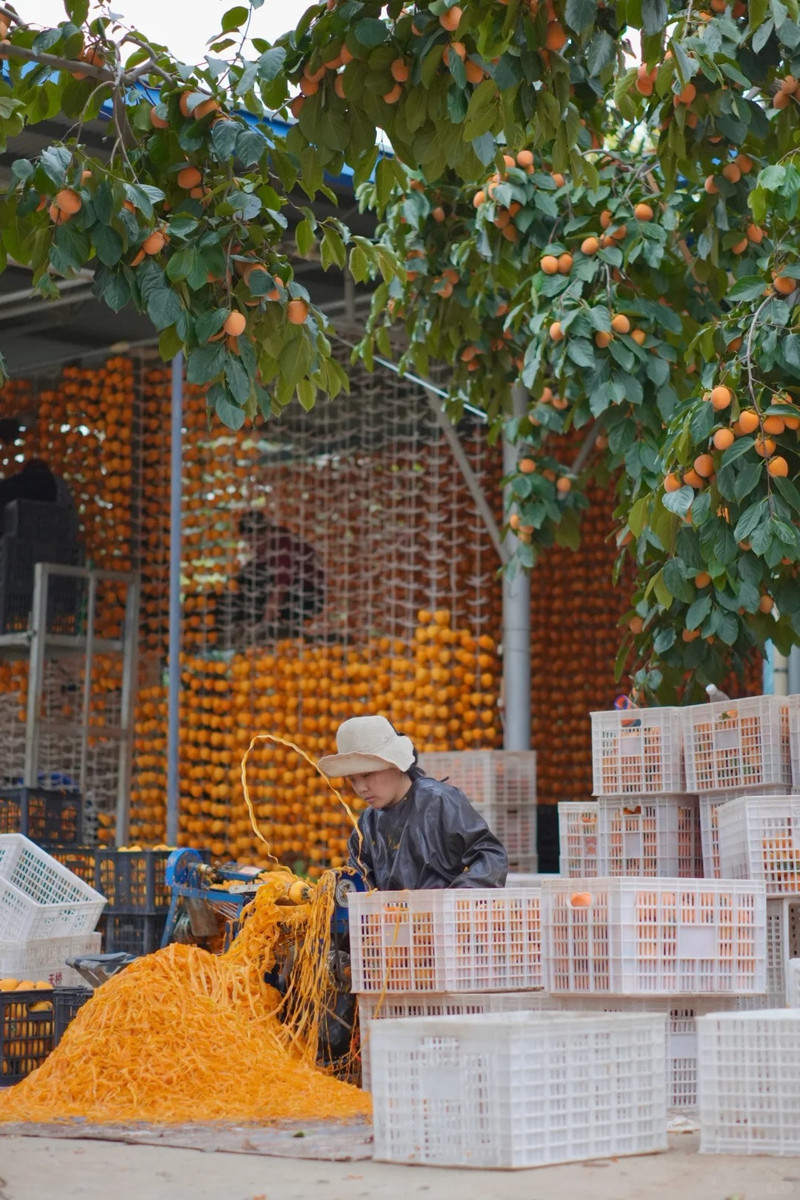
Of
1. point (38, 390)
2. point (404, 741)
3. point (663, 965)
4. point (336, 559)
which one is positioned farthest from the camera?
point (38, 390)

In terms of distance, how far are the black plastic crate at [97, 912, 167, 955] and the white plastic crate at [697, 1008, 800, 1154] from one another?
11.0ft

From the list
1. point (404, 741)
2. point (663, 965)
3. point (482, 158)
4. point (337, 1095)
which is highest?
point (482, 158)

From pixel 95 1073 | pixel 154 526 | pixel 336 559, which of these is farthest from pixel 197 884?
pixel 154 526

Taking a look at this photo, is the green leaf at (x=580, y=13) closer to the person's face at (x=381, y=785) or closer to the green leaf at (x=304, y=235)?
the green leaf at (x=304, y=235)

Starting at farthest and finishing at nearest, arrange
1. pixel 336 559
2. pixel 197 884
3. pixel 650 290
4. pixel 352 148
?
pixel 336 559 → pixel 650 290 → pixel 197 884 → pixel 352 148

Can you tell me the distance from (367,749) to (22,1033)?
1.54 m

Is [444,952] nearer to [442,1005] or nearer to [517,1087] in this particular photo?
[442,1005]

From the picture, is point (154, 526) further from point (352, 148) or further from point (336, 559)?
point (352, 148)

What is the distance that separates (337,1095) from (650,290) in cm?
381

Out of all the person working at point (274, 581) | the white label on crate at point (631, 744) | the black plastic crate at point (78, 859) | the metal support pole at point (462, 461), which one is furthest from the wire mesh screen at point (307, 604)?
the white label on crate at point (631, 744)

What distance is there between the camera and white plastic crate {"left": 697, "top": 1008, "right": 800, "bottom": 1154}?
3.35 m

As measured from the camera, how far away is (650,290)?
6.87m

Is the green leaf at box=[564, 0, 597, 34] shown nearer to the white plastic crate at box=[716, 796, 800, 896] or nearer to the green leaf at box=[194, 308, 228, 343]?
the green leaf at box=[194, 308, 228, 343]

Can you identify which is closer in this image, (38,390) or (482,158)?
(482,158)
